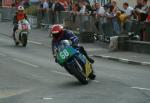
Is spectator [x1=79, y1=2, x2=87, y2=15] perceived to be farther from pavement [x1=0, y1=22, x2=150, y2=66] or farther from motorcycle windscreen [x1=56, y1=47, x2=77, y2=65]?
motorcycle windscreen [x1=56, y1=47, x2=77, y2=65]

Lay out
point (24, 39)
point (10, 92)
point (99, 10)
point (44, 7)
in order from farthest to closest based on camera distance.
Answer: point (44, 7) < point (99, 10) < point (24, 39) < point (10, 92)

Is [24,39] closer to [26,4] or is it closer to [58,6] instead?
[58,6]

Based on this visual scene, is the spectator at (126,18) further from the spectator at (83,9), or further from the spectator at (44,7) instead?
the spectator at (44,7)

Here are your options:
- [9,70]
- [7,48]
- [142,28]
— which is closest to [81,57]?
[9,70]

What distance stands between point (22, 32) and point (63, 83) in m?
12.4

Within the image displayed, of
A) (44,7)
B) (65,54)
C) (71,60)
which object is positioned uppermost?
(44,7)

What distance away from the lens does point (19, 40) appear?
92.6ft

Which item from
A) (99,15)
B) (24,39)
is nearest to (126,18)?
(99,15)

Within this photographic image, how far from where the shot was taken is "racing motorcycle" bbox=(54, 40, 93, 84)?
15602mm

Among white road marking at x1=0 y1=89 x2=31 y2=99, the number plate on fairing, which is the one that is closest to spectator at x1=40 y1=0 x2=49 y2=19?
the number plate on fairing

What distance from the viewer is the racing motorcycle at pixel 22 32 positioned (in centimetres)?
2791

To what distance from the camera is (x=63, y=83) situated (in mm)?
16188

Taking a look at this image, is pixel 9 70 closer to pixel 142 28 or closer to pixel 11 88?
pixel 11 88

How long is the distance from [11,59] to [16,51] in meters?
3.27
